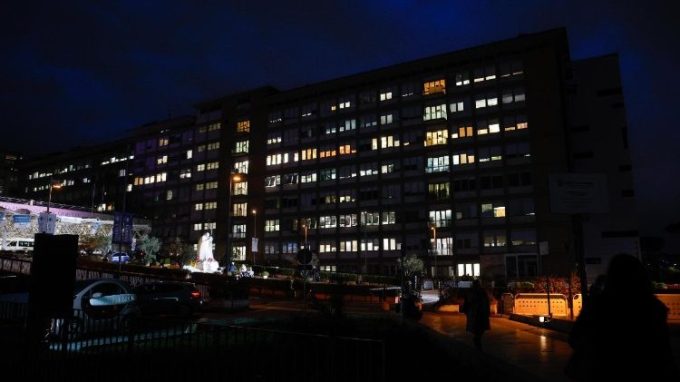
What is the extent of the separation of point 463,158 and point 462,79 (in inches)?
440

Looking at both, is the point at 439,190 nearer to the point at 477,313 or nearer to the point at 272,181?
the point at 272,181

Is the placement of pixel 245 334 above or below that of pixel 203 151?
below

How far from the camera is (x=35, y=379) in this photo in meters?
8.34

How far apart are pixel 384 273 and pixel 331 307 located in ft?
196

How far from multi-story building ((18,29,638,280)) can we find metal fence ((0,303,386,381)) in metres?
49.0

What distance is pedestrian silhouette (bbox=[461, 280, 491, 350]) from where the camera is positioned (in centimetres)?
1270

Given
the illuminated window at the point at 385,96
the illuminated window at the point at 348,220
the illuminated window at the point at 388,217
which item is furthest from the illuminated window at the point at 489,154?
the illuminated window at the point at 348,220

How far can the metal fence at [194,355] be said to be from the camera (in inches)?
240

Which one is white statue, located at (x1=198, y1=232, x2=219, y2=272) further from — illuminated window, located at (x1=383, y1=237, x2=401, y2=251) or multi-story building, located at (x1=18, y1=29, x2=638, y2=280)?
illuminated window, located at (x1=383, y1=237, x2=401, y2=251)

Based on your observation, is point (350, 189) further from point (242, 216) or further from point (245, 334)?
point (245, 334)

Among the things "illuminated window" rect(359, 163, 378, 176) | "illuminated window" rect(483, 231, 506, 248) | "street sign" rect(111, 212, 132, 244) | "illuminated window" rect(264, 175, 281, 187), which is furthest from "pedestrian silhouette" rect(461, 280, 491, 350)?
"illuminated window" rect(264, 175, 281, 187)

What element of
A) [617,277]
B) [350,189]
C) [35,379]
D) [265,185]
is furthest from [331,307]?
[265,185]

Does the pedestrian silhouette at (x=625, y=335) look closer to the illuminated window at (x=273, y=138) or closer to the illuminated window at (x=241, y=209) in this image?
the illuminated window at (x=273, y=138)

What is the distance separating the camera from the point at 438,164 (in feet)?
236
